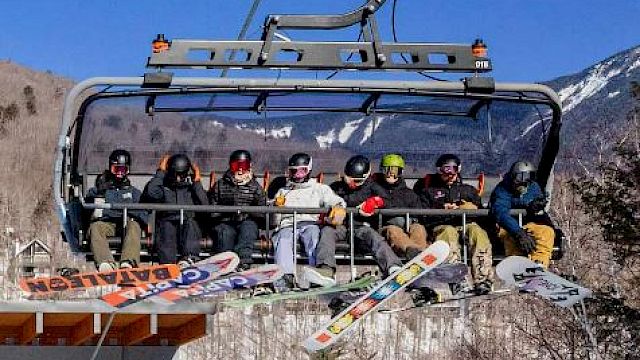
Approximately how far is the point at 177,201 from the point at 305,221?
96 centimetres

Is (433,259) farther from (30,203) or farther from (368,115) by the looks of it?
(30,203)

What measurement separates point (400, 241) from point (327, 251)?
0.54 metres

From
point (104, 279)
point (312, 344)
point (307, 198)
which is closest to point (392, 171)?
point (307, 198)

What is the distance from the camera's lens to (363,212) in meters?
9.31

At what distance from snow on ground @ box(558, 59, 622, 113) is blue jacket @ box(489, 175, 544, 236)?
70.7 metres

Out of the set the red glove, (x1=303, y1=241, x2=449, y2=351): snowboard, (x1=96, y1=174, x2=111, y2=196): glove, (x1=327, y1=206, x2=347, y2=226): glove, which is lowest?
(x1=303, y1=241, x2=449, y2=351): snowboard

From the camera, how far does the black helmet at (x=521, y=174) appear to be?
32.0 ft

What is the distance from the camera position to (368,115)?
10281mm

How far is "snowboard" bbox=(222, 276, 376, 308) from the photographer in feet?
28.6

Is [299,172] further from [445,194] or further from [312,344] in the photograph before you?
[312,344]

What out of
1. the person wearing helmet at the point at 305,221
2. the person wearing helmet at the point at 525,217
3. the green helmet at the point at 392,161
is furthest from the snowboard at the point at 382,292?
the green helmet at the point at 392,161

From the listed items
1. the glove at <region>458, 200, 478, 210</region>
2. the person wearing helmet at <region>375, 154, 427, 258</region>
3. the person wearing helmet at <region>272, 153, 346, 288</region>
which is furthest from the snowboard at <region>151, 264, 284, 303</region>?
the glove at <region>458, 200, 478, 210</region>

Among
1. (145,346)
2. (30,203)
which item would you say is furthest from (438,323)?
(30,203)

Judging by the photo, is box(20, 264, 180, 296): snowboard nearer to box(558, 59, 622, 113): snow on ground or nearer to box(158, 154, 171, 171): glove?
box(158, 154, 171, 171): glove
